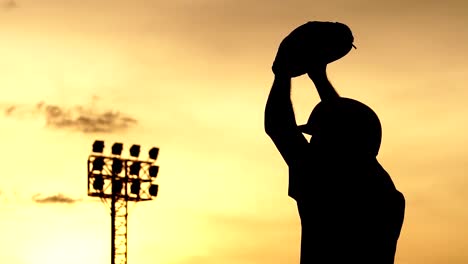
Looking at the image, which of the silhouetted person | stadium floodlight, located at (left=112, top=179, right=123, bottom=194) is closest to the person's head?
the silhouetted person

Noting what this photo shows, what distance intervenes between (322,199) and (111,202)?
33717 mm

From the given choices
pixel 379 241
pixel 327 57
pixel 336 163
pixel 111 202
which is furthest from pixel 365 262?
pixel 111 202

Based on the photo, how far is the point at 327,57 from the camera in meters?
6.98

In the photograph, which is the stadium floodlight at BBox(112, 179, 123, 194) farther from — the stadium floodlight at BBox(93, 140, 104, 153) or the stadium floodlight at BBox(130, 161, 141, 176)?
the stadium floodlight at BBox(93, 140, 104, 153)

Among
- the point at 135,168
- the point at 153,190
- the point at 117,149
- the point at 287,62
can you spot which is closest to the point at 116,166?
the point at 117,149

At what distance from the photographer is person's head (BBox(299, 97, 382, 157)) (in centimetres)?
675

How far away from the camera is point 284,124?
22.3 ft

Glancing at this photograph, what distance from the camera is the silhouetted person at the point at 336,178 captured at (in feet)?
21.7

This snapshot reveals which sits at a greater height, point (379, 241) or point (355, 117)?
point (355, 117)

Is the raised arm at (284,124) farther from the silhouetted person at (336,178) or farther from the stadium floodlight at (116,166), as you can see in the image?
the stadium floodlight at (116,166)

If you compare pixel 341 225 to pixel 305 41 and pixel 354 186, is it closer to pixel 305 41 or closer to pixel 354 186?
pixel 354 186

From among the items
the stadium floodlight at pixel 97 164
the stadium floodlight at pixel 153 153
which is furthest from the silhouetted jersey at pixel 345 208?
the stadium floodlight at pixel 153 153

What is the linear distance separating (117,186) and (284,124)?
34.3 metres

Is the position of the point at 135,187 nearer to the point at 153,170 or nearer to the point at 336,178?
the point at 153,170
